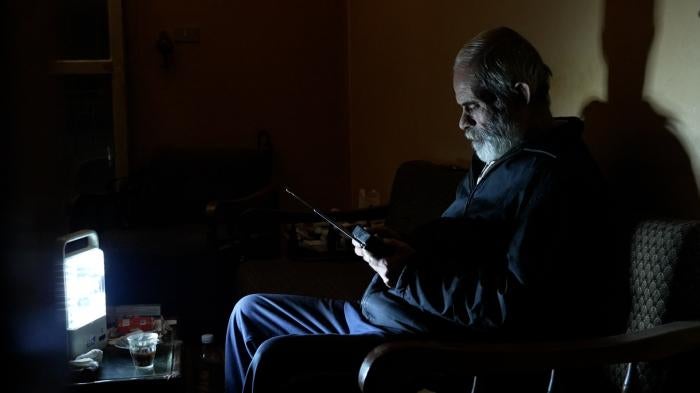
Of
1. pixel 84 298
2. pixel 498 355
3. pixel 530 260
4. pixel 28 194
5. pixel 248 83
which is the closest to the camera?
pixel 28 194

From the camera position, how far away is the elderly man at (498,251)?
1467 mm

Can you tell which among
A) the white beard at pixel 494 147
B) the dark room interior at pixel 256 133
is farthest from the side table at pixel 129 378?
the white beard at pixel 494 147

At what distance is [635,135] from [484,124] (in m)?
0.35

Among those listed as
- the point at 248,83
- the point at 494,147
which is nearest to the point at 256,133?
the point at 248,83

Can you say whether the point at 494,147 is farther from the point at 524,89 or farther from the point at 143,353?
the point at 143,353

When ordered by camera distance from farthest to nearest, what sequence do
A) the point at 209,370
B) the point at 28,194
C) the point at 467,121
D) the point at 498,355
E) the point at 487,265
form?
1. the point at 209,370
2. the point at 467,121
3. the point at 487,265
4. the point at 498,355
5. the point at 28,194

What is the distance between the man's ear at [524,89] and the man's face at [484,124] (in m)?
0.05

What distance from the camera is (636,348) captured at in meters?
1.25

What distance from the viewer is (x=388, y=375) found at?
1.18 metres

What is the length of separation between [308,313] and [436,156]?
4.19 feet

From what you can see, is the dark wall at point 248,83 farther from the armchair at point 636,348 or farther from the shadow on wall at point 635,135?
the armchair at point 636,348

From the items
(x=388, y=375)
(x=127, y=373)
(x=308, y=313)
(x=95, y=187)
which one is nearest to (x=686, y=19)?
(x=388, y=375)

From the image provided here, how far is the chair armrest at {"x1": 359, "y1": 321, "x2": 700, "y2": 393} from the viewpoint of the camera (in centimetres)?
118

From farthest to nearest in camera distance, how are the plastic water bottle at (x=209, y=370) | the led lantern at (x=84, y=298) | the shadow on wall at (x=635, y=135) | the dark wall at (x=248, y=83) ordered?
1. the dark wall at (x=248, y=83)
2. the plastic water bottle at (x=209, y=370)
3. the led lantern at (x=84, y=298)
4. the shadow on wall at (x=635, y=135)
